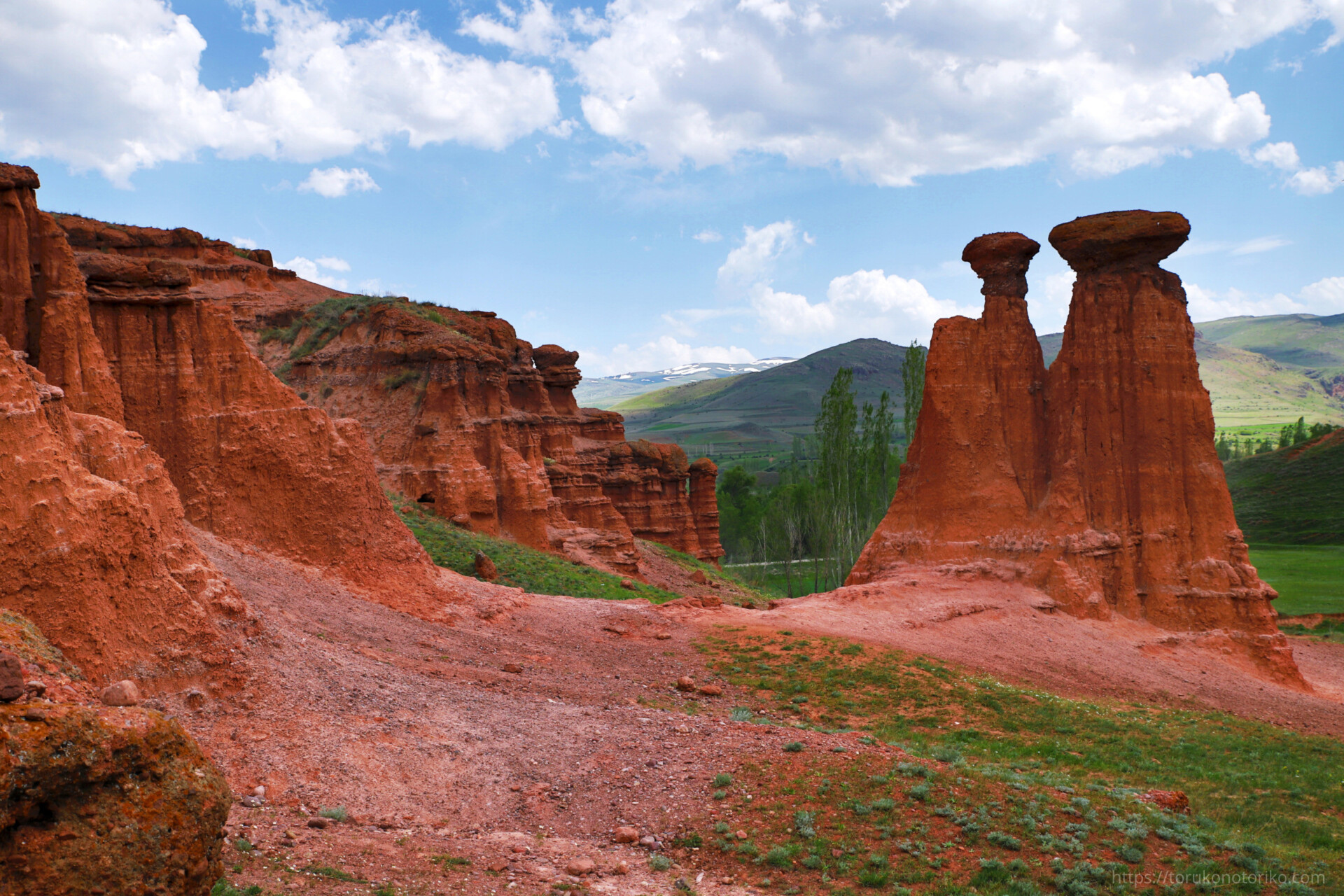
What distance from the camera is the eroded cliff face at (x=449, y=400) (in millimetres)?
36719

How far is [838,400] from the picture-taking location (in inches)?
1957

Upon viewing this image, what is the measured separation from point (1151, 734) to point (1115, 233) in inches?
580

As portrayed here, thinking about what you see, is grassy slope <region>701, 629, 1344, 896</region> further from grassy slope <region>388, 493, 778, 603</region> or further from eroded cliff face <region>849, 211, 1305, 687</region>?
grassy slope <region>388, 493, 778, 603</region>

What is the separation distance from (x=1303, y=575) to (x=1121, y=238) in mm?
36684

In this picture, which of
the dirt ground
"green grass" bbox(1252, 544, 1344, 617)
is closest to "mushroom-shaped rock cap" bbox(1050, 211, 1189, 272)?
the dirt ground

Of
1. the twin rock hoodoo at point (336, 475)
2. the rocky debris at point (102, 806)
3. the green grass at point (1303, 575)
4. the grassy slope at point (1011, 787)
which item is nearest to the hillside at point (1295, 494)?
the green grass at point (1303, 575)

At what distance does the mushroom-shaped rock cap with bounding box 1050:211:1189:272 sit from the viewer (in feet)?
82.2

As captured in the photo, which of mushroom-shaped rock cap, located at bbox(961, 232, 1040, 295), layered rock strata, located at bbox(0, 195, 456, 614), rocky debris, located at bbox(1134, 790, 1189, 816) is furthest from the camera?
mushroom-shaped rock cap, located at bbox(961, 232, 1040, 295)

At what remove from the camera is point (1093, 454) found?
26.3 m

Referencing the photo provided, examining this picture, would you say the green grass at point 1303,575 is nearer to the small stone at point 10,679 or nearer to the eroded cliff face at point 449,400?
the eroded cliff face at point 449,400

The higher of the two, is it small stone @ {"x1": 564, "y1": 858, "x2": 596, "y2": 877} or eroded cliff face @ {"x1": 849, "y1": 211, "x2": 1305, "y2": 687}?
eroded cliff face @ {"x1": 849, "y1": 211, "x2": 1305, "y2": 687}

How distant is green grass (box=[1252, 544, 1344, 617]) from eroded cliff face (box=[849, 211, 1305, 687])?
574 inches

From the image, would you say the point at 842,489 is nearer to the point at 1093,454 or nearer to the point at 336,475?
the point at 1093,454

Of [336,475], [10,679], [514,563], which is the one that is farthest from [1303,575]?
[10,679]
